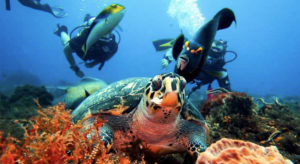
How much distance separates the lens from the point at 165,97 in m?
1.50

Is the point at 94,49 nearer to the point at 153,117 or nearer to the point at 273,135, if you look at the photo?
the point at 153,117

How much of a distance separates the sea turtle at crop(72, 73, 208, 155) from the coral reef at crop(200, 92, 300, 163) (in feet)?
2.20

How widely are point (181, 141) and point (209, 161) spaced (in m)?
1.01

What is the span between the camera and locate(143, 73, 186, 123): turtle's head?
1.48 meters

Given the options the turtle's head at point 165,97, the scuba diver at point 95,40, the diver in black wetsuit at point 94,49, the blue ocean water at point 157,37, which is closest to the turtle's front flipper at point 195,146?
the turtle's head at point 165,97

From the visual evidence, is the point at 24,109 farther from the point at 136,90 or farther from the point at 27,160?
the point at 27,160

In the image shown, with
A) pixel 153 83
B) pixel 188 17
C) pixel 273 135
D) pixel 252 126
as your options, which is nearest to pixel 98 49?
pixel 153 83

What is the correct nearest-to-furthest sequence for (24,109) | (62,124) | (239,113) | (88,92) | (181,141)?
(62,124) < (181,141) < (239,113) < (88,92) < (24,109)

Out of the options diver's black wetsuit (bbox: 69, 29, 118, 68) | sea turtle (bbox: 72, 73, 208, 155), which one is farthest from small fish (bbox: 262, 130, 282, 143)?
diver's black wetsuit (bbox: 69, 29, 118, 68)

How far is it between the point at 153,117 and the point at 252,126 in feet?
6.98

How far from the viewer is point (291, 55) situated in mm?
120750

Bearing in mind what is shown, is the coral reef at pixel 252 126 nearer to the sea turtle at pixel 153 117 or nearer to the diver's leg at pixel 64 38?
the sea turtle at pixel 153 117

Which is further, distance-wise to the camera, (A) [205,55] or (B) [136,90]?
(B) [136,90]

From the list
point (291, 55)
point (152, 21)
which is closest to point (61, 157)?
point (152, 21)
